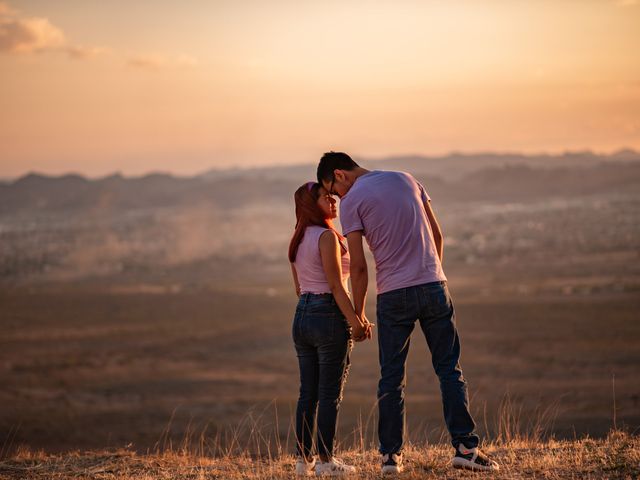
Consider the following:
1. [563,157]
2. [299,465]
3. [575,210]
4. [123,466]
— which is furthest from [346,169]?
[563,157]

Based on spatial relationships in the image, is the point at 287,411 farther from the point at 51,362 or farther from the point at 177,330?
the point at 177,330

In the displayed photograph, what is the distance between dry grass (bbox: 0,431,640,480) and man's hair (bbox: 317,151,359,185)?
180 cm

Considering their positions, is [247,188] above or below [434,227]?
above

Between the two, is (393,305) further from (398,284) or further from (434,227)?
(434,227)

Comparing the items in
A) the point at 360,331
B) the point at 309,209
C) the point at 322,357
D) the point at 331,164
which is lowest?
the point at 322,357

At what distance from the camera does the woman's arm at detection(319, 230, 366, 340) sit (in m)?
5.09

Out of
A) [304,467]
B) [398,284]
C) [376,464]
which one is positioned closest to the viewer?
[398,284]

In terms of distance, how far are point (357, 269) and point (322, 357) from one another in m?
0.57

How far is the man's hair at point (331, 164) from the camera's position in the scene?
5.12 meters

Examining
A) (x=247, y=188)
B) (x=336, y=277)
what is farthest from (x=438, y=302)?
(x=247, y=188)

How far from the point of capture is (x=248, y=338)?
25.3 m

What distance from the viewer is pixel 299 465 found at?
543 centimetres

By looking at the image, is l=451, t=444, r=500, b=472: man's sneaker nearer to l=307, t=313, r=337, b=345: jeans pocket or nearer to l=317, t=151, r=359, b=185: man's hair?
l=307, t=313, r=337, b=345: jeans pocket

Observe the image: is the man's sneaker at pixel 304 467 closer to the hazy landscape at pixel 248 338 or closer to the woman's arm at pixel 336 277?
the woman's arm at pixel 336 277
